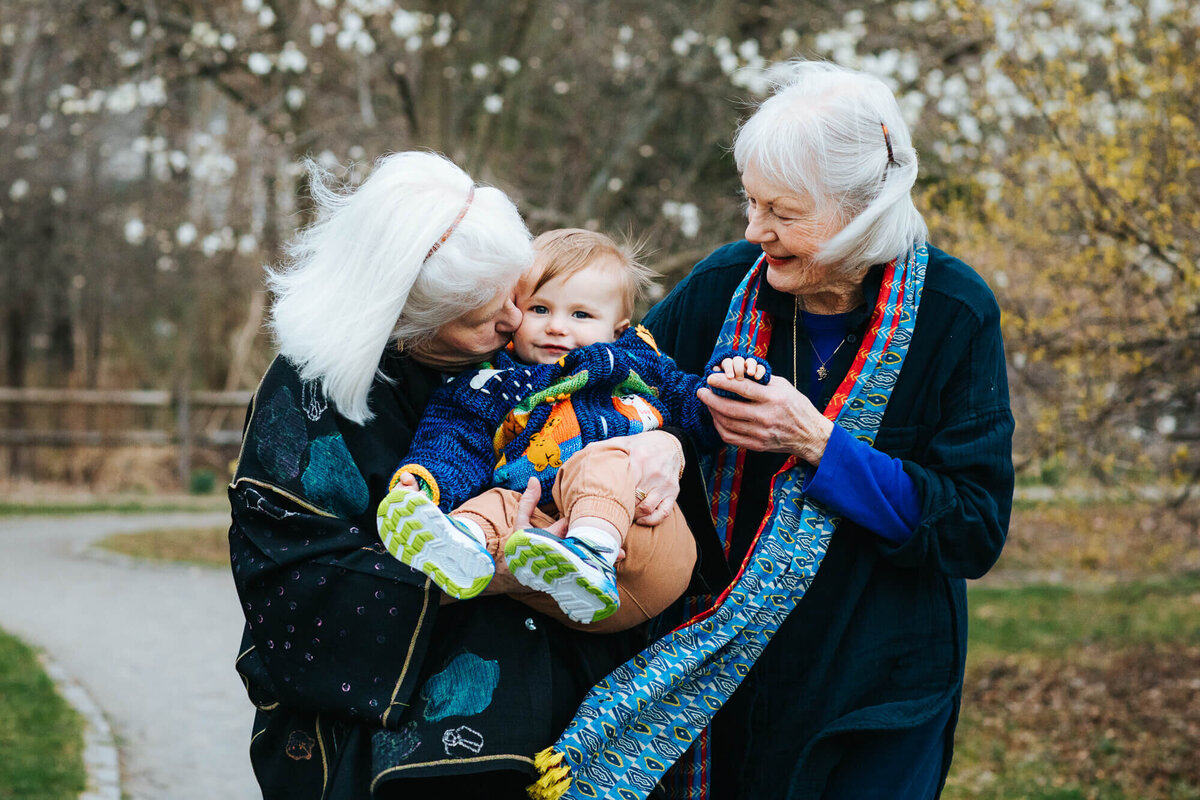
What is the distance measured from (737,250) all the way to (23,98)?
16.6m

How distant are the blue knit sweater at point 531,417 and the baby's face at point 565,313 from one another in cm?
6

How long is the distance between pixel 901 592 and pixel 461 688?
0.88 meters

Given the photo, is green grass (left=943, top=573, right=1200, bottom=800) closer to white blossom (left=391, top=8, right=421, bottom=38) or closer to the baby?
the baby

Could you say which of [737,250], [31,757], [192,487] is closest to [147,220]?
[192,487]

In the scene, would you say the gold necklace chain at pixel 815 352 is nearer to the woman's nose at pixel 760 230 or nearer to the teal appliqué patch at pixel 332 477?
the woman's nose at pixel 760 230

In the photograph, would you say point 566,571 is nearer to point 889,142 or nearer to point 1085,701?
point 889,142

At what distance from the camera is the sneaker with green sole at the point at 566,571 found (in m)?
1.91

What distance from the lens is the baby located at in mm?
1937

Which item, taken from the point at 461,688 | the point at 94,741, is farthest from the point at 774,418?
the point at 94,741

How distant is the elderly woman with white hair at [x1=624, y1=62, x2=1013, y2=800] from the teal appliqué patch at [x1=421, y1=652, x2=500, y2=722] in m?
0.36

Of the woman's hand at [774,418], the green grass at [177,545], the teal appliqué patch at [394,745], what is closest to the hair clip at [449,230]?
the woman's hand at [774,418]

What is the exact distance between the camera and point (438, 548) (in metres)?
1.93

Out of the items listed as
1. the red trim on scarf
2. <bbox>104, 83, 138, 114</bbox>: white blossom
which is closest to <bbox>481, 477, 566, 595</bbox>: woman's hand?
the red trim on scarf

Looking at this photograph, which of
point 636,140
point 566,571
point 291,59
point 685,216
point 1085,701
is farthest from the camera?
point 636,140
